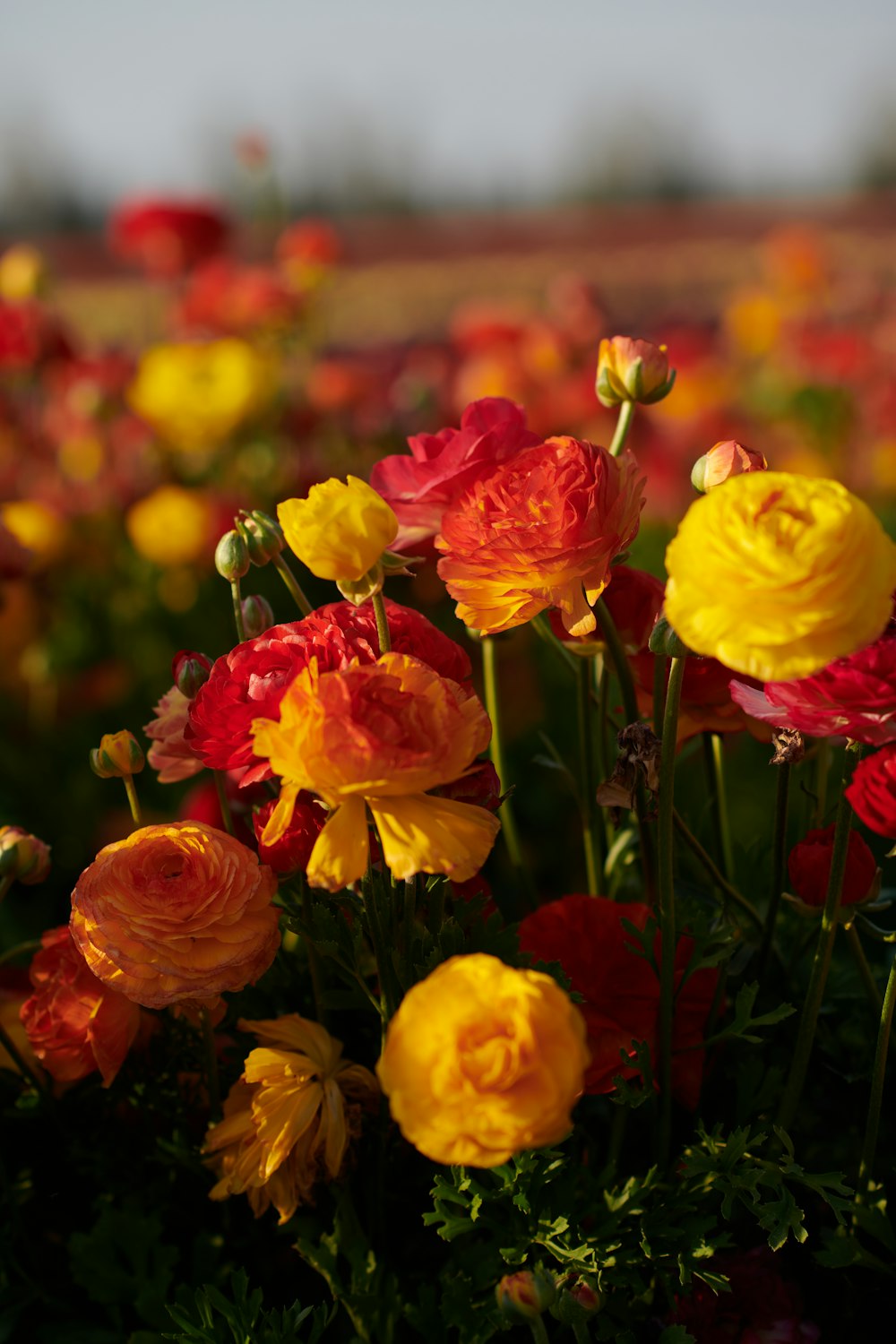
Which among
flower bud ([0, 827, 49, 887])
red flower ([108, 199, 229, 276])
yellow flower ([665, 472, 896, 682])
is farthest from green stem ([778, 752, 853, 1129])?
red flower ([108, 199, 229, 276])

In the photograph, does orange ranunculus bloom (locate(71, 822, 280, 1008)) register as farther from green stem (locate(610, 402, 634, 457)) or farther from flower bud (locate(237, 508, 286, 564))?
green stem (locate(610, 402, 634, 457))

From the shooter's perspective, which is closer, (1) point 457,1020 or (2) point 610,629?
(1) point 457,1020

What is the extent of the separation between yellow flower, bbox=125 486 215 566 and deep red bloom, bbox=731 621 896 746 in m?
1.12

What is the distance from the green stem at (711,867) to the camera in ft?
1.69

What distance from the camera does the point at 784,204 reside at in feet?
37.2

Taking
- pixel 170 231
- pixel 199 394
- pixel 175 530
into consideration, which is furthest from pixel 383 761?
pixel 170 231

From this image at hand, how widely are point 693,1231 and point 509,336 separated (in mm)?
1861

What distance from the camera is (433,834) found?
395 mm

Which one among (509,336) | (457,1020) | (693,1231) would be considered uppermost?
(457,1020)

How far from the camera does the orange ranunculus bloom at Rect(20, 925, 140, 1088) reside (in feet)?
1.66

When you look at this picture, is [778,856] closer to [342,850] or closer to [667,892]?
[667,892]

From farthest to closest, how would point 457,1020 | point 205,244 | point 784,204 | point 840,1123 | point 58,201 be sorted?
point 58,201, point 784,204, point 205,244, point 840,1123, point 457,1020

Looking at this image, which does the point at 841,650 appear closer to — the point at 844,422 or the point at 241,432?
the point at 241,432

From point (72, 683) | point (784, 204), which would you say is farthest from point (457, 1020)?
point (784, 204)
